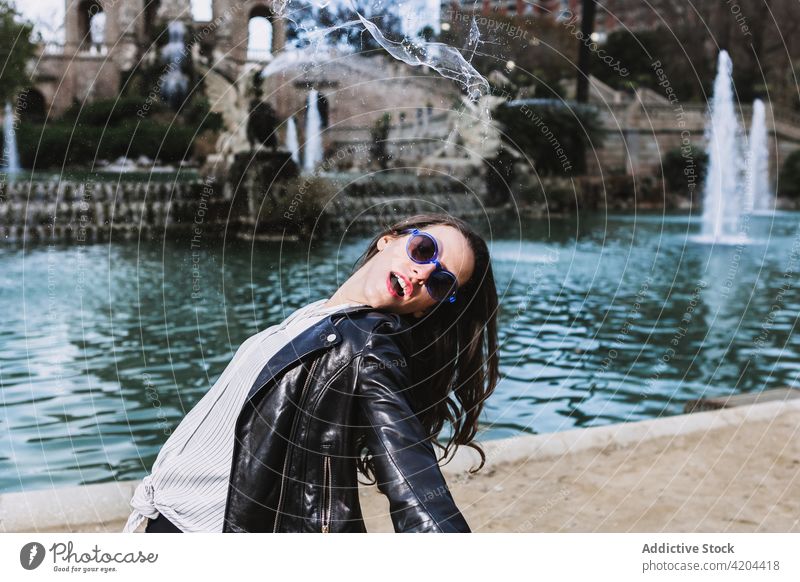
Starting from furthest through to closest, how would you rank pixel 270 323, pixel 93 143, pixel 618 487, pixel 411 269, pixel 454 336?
pixel 93 143 → pixel 270 323 → pixel 618 487 → pixel 454 336 → pixel 411 269

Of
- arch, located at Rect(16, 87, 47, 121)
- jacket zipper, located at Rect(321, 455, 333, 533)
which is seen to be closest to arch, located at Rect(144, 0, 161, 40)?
arch, located at Rect(16, 87, 47, 121)

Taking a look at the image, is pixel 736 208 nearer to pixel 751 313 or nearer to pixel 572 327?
pixel 751 313

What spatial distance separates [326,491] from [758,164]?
93.2ft

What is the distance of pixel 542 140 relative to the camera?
19562 mm

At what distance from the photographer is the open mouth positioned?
1.90m

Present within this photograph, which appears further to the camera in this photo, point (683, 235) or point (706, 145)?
point (706, 145)

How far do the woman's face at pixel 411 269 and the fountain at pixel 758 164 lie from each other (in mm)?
25003

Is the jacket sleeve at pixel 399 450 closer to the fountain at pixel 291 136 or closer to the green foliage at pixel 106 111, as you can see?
the green foliage at pixel 106 111

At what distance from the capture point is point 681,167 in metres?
26.4

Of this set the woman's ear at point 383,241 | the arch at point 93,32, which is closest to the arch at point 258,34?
the arch at point 93,32

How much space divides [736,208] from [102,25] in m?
16.4

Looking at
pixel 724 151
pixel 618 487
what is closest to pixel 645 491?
pixel 618 487

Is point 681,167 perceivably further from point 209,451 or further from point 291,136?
point 209,451
